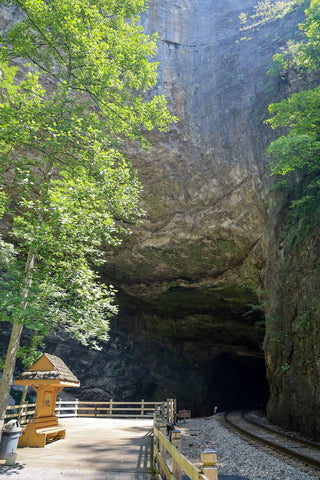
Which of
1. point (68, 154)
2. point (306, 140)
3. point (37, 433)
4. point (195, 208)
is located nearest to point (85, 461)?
point (37, 433)

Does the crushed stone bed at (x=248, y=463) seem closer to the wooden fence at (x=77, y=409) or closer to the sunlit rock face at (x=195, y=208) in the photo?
A: the wooden fence at (x=77, y=409)

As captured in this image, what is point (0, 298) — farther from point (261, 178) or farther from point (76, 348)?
point (76, 348)

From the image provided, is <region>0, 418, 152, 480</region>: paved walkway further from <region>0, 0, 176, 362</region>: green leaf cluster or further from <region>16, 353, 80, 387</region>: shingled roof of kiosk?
<region>0, 0, 176, 362</region>: green leaf cluster

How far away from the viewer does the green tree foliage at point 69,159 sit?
6129 mm

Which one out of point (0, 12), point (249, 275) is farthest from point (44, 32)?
point (249, 275)

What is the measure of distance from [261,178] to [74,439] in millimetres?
13959

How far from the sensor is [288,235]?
1272 cm

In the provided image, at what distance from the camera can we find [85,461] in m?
5.64

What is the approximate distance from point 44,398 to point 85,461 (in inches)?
109

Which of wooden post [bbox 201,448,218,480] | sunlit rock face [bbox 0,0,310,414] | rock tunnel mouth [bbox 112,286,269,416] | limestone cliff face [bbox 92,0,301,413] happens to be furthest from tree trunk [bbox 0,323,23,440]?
rock tunnel mouth [bbox 112,286,269,416]

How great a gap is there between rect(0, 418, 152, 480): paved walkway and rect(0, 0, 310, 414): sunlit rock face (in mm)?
9084

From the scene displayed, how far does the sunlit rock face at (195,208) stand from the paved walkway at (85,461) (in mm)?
9084

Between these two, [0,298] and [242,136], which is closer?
[0,298]

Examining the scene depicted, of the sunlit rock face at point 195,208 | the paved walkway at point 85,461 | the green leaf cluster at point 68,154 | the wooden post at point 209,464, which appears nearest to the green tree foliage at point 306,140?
the sunlit rock face at point 195,208
